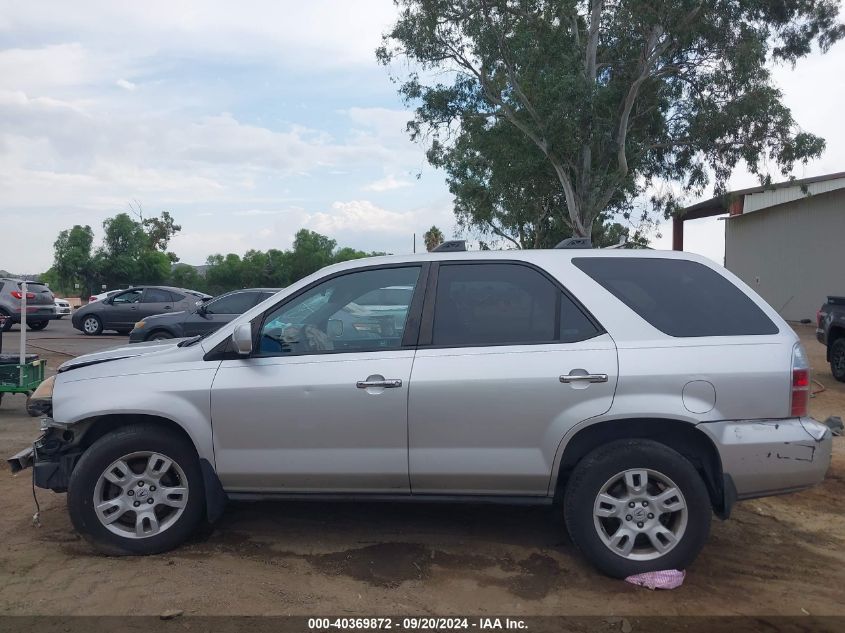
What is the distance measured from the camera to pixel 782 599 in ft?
13.7

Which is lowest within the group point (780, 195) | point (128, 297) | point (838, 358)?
point (838, 358)

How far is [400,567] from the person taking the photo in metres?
4.56

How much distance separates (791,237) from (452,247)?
26.7 meters

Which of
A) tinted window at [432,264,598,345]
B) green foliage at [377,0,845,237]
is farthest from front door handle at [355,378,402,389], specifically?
green foliage at [377,0,845,237]

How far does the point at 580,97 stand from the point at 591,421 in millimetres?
17296

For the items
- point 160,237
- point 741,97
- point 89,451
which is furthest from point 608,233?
point 160,237

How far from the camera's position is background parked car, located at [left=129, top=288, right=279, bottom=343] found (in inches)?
579

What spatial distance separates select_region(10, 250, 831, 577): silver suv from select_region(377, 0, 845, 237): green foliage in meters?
16.5

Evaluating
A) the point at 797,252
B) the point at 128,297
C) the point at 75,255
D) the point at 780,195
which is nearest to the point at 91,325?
the point at 128,297

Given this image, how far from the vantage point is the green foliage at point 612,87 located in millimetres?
20344

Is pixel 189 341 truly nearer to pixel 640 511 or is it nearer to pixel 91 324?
pixel 640 511

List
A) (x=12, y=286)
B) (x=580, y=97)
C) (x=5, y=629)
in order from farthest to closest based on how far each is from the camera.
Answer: (x=12, y=286) → (x=580, y=97) → (x=5, y=629)

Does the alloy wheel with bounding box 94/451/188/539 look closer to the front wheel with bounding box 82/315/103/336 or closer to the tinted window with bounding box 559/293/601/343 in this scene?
the tinted window with bounding box 559/293/601/343

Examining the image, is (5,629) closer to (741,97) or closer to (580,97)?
(580,97)
